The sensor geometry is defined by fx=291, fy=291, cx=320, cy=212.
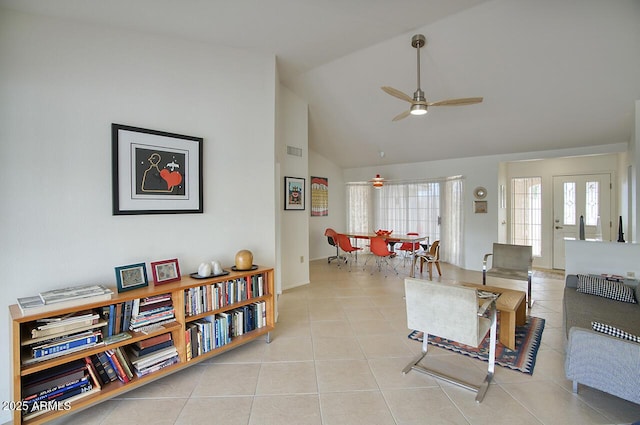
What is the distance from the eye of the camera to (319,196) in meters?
7.26

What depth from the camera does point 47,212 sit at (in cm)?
Answer: 208

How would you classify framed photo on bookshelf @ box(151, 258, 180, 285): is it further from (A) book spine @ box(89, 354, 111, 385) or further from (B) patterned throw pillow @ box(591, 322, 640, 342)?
(B) patterned throw pillow @ box(591, 322, 640, 342)

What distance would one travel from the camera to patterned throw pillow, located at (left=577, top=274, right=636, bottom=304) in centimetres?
295

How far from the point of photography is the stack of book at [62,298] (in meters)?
1.77

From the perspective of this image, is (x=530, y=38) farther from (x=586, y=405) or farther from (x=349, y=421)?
(x=349, y=421)

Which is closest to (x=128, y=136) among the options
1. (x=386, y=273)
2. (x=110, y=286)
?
(x=110, y=286)

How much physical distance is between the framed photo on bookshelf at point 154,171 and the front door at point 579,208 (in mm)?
6691

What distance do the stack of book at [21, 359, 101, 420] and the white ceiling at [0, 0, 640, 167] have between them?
8.11ft

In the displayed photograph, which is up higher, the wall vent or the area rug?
the wall vent

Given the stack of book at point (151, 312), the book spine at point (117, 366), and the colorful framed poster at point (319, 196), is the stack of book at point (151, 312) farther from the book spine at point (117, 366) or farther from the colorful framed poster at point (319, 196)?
the colorful framed poster at point (319, 196)

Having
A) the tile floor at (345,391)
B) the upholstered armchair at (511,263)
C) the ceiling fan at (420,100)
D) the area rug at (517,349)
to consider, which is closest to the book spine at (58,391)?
the tile floor at (345,391)

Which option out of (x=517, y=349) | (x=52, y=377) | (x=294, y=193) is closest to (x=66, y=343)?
(x=52, y=377)

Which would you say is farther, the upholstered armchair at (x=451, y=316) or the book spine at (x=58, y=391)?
the upholstered armchair at (x=451, y=316)

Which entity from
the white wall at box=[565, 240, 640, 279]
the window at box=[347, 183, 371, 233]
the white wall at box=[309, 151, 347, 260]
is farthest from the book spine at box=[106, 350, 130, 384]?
the window at box=[347, 183, 371, 233]
